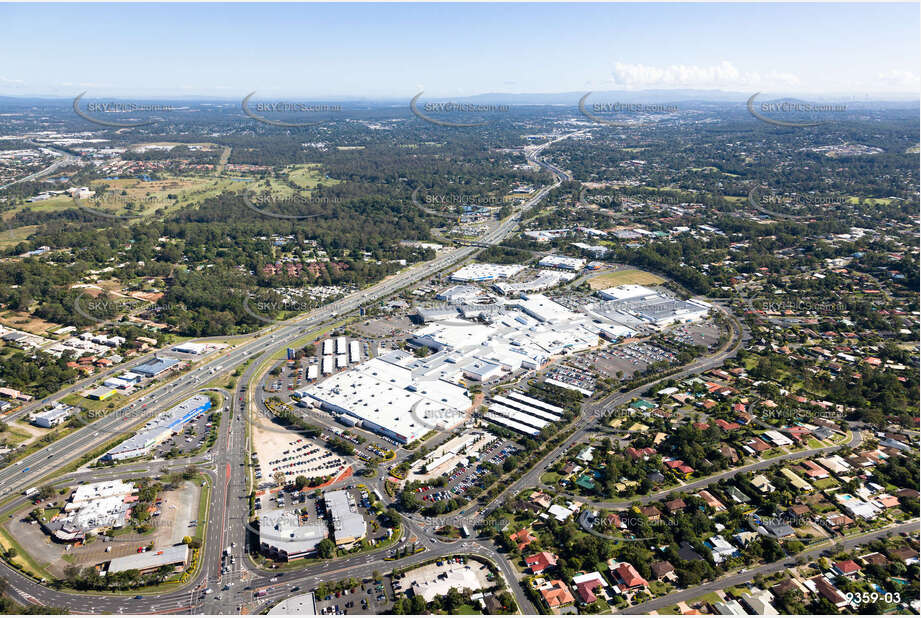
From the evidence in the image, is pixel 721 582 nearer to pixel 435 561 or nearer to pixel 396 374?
pixel 435 561

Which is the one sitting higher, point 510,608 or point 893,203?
point 893,203

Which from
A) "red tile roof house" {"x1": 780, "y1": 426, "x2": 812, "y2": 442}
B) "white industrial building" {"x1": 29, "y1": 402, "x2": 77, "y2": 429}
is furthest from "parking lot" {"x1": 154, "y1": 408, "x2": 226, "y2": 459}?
"red tile roof house" {"x1": 780, "y1": 426, "x2": 812, "y2": 442}

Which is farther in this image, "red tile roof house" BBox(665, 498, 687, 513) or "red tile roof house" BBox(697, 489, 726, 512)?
"red tile roof house" BBox(697, 489, 726, 512)

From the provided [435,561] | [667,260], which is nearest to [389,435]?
[435,561]

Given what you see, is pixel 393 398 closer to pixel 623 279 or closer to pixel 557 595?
pixel 557 595

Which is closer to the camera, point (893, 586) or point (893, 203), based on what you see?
point (893, 586)

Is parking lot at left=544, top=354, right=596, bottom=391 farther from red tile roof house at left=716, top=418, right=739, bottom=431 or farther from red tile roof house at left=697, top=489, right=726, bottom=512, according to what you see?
red tile roof house at left=697, top=489, right=726, bottom=512

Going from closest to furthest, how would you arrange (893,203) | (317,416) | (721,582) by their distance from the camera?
(721,582)
(317,416)
(893,203)

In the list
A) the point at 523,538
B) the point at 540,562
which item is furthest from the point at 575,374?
the point at 540,562
